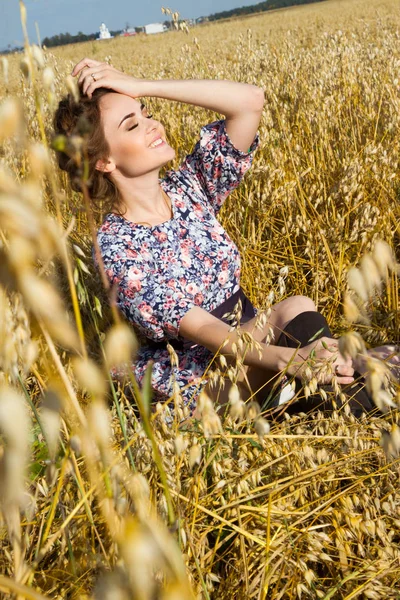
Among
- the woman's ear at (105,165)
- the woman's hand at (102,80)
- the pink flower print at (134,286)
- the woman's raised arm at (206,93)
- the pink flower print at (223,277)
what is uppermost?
the woman's hand at (102,80)

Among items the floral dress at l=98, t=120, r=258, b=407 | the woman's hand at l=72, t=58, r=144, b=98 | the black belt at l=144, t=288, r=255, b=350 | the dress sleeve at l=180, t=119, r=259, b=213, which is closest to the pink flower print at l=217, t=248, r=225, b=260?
the floral dress at l=98, t=120, r=258, b=407

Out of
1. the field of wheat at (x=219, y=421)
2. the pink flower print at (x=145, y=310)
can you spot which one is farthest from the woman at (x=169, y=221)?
the field of wheat at (x=219, y=421)

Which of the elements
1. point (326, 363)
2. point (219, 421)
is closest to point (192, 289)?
point (326, 363)

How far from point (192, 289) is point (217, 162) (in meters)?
0.48

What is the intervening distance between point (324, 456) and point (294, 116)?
6.42ft

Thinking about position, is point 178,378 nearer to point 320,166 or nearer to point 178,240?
point 178,240

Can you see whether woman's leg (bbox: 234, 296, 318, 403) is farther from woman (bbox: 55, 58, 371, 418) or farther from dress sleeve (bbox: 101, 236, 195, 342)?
dress sleeve (bbox: 101, 236, 195, 342)

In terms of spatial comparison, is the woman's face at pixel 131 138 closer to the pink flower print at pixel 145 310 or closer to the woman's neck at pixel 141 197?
the woman's neck at pixel 141 197

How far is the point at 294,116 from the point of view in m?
2.73

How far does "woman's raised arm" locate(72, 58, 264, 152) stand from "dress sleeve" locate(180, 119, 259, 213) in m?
0.03

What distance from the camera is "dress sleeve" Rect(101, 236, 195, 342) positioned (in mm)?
1703

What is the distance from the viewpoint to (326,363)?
1.09m

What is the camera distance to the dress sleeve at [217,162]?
79.7 inches

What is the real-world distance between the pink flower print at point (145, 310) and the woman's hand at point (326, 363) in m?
0.46
